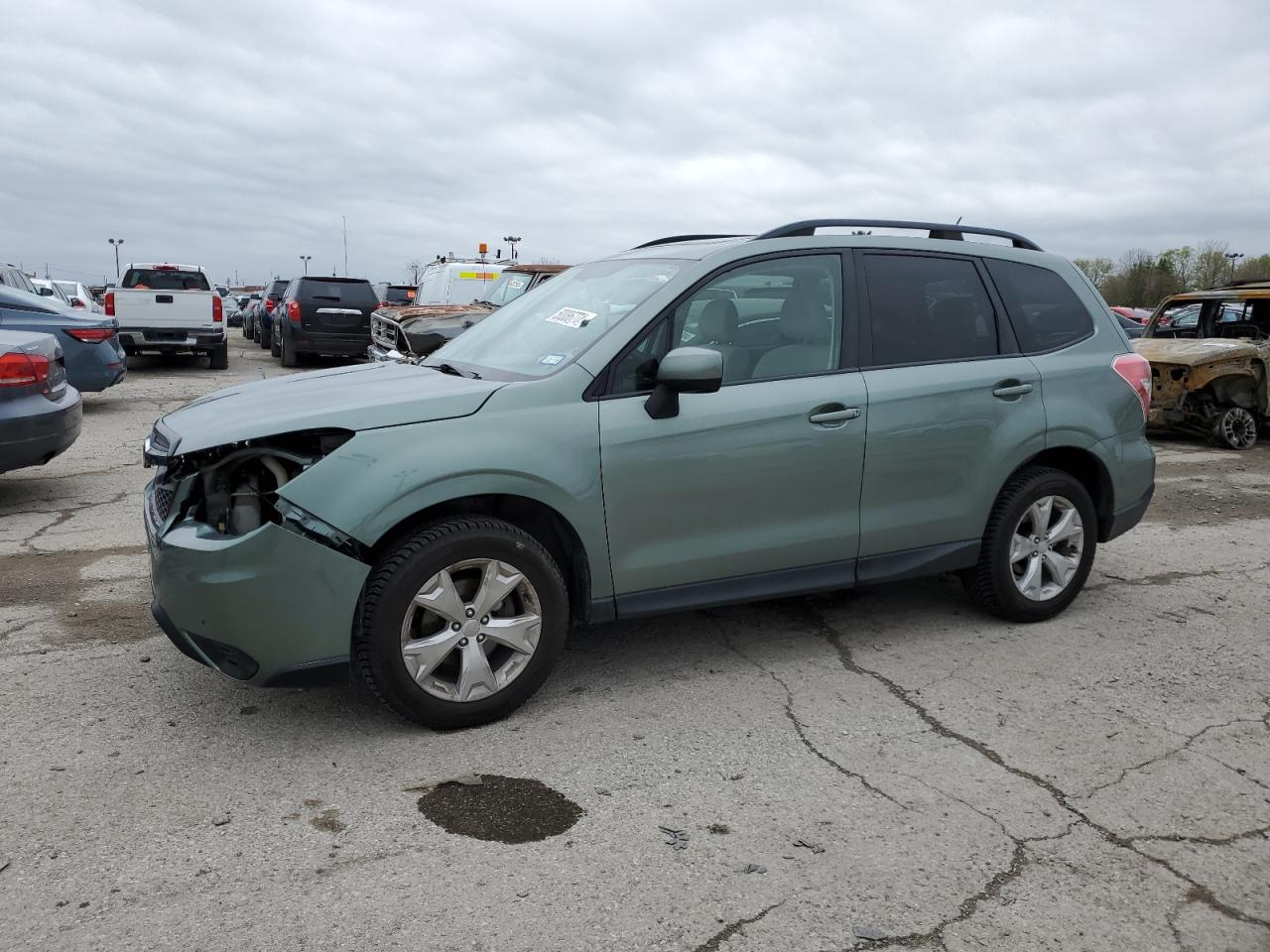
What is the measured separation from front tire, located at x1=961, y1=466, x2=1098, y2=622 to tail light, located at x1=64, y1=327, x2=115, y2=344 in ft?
32.1

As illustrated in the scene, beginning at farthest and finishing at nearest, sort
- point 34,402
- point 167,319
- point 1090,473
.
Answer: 1. point 167,319
2. point 34,402
3. point 1090,473

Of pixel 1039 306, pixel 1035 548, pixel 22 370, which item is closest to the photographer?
pixel 1035 548

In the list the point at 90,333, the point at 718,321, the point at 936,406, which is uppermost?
the point at 718,321

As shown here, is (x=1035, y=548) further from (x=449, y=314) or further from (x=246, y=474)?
(x=449, y=314)

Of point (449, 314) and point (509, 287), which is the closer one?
point (449, 314)

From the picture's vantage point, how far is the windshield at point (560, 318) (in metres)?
4.20

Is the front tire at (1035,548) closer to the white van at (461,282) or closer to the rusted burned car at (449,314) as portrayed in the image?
the rusted burned car at (449,314)

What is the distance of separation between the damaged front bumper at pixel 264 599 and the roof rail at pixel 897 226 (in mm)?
2297

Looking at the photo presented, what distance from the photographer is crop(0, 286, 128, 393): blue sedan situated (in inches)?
419

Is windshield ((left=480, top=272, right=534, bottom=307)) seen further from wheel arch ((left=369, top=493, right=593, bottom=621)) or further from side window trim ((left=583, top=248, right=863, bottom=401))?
wheel arch ((left=369, top=493, right=593, bottom=621))

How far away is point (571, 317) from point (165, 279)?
1902 cm

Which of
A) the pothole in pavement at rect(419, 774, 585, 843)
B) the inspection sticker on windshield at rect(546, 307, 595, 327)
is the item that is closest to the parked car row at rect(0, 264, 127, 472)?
Answer: the inspection sticker on windshield at rect(546, 307, 595, 327)

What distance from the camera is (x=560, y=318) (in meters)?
4.54

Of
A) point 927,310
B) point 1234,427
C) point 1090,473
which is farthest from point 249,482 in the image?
point 1234,427
